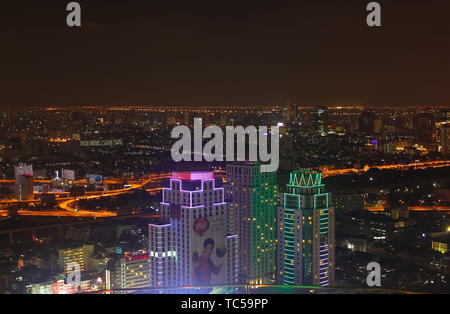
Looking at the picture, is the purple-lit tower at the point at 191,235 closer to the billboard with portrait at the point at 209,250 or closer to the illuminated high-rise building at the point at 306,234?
the billboard with portrait at the point at 209,250

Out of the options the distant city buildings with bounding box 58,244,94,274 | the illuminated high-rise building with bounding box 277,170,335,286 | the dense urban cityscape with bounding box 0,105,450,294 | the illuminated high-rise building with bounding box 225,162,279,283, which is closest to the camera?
the dense urban cityscape with bounding box 0,105,450,294

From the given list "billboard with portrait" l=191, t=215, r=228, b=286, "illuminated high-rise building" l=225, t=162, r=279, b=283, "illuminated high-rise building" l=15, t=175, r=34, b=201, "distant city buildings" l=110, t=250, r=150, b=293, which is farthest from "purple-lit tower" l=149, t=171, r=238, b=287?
"illuminated high-rise building" l=15, t=175, r=34, b=201

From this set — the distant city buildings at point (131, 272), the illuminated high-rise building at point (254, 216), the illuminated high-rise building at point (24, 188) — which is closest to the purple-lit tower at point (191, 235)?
the distant city buildings at point (131, 272)

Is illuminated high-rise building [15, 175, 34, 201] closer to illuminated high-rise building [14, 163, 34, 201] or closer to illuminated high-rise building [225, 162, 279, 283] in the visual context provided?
illuminated high-rise building [14, 163, 34, 201]

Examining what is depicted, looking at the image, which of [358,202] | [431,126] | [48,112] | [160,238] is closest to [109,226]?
[48,112]

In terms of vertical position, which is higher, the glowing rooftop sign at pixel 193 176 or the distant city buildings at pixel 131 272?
the glowing rooftop sign at pixel 193 176
